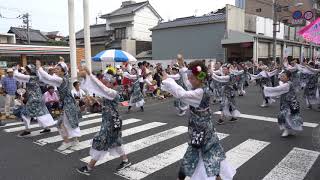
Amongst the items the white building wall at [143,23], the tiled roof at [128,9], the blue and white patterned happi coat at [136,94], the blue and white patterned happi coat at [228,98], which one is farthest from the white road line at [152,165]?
the tiled roof at [128,9]

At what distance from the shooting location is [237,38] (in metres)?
26.1

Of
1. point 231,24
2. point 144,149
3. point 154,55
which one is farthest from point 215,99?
point 154,55

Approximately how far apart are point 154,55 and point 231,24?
8.98 m

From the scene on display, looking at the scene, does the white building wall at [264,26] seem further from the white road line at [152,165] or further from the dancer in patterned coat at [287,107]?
the white road line at [152,165]

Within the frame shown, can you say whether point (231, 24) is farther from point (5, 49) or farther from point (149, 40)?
point (5, 49)

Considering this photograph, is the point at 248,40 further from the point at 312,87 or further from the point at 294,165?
the point at 294,165

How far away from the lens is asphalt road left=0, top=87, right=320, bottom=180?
5441 mm

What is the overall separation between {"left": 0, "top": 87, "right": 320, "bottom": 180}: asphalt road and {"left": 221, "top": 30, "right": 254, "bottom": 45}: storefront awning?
16457mm

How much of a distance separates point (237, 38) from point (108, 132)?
879 inches

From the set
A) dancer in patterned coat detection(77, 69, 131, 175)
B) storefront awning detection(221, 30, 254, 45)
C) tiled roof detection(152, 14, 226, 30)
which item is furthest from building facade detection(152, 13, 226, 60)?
dancer in patterned coat detection(77, 69, 131, 175)

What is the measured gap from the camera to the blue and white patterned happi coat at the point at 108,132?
5.42 meters

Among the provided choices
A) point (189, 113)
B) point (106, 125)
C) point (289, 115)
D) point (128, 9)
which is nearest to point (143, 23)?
point (128, 9)

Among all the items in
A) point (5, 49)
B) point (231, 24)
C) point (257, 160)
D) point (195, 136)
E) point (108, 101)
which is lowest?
point (257, 160)

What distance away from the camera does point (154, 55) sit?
110 feet
